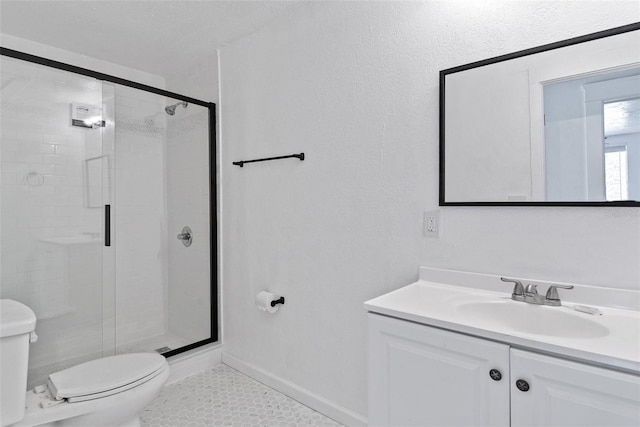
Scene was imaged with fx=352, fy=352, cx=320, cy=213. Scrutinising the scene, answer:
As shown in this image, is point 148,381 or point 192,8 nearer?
point 148,381

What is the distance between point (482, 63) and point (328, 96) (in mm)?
775

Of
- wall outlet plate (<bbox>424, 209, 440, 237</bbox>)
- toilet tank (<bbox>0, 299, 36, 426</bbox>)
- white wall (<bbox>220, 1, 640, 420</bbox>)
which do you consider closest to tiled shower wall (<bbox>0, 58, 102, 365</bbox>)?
toilet tank (<bbox>0, 299, 36, 426</bbox>)

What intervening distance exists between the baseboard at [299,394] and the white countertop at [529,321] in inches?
32.5

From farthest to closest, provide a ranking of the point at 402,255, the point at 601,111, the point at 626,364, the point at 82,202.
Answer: the point at 82,202
the point at 402,255
the point at 601,111
the point at 626,364

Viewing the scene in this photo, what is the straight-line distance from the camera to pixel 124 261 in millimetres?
2344

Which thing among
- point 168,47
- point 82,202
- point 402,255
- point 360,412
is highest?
point 168,47

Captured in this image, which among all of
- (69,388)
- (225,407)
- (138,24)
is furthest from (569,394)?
(138,24)

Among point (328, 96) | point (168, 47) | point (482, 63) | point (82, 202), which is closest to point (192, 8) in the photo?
point (168, 47)

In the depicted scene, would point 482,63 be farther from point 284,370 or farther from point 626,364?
point 284,370

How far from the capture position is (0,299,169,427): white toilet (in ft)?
4.42

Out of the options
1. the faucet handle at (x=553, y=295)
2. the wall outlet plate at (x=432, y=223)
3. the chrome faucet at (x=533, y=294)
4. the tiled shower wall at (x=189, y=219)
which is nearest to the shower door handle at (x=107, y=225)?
the tiled shower wall at (x=189, y=219)

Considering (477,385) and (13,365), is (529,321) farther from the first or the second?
(13,365)

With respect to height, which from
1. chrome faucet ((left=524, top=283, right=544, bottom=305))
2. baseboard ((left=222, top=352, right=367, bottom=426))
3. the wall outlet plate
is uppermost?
the wall outlet plate

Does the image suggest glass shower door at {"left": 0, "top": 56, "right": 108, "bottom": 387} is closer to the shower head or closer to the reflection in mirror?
the shower head
